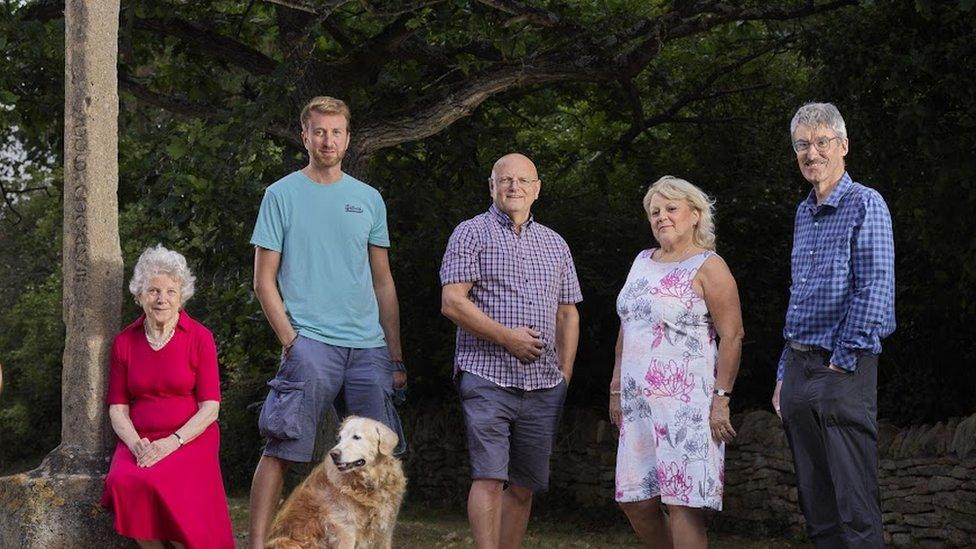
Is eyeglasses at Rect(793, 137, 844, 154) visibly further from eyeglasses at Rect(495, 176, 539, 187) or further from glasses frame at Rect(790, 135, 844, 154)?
eyeglasses at Rect(495, 176, 539, 187)

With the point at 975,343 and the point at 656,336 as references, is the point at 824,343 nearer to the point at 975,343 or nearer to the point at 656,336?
the point at 656,336

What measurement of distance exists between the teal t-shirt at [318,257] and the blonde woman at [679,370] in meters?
1.24

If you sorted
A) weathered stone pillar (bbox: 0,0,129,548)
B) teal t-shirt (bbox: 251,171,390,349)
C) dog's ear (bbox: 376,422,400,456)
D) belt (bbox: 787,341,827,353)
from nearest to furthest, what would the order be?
belt (bbox: 787,341,827,353)
dog's ear (bbox: 376,422,400,456)
teal t-shirt (bbox: 251,171,390,349)
weathered stone pillar (bbox: 0,0,129,548)

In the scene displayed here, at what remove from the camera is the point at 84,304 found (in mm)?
6105

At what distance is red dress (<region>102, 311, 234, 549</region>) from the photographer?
18.7ft

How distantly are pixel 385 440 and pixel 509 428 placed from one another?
73 centimetres

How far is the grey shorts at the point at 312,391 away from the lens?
5.78m

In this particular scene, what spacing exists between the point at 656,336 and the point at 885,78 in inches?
183

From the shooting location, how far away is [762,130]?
13.8 metres

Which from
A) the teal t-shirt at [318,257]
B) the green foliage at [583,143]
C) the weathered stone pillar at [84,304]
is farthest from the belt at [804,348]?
the green foliage at [583,143]

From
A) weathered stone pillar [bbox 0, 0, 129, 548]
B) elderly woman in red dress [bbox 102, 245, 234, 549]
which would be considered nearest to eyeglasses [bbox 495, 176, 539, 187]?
elderly woman in red dress [bbox 102, 245, 234, 549]

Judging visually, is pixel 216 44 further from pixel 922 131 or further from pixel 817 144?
pixel 817 144

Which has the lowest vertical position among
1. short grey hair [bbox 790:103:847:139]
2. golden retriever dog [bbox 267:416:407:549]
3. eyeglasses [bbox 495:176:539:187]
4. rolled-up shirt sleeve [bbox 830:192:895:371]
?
golden retriever dog [bbox 267:416:407:549]

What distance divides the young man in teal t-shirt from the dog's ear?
0.19m
